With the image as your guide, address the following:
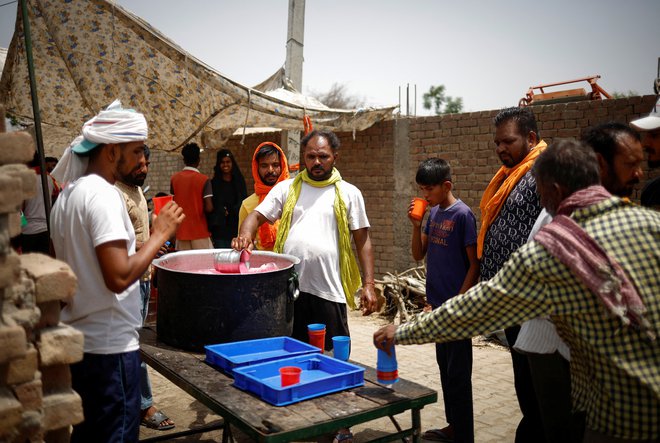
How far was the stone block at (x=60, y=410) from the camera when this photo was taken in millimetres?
1655

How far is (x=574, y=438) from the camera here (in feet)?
7.75

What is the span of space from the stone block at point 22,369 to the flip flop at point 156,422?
7.96 feet

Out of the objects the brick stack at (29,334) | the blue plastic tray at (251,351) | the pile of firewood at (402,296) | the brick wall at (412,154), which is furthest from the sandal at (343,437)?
the brick wall at (412,154)

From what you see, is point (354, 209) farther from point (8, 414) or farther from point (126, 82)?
point (126, 82)

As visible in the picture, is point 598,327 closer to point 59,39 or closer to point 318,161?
point 318,161

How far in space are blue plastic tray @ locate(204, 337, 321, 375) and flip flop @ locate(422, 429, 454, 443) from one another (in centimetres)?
150

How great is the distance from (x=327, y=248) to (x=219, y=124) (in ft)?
13.8

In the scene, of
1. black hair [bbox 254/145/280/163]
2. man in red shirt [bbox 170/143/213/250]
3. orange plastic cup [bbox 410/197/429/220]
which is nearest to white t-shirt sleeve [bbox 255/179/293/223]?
orange plastic cup [bbox 410/197/429/220]

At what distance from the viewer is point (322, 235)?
353cm

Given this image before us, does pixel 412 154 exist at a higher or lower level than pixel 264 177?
higher

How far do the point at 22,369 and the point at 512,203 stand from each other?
258 cm

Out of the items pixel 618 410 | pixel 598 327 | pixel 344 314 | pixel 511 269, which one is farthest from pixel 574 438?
pixel 344 314

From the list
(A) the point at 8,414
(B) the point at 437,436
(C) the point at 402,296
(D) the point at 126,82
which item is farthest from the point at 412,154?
(A) the point at 8,414

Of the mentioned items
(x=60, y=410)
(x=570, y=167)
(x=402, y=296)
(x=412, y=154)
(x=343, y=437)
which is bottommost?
(x=343, y=437)
